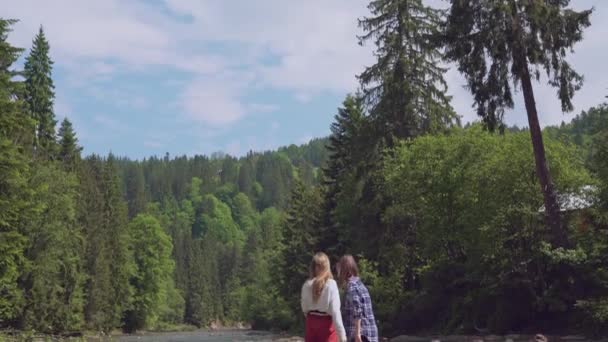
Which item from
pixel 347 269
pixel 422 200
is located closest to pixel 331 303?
pixel 347 269

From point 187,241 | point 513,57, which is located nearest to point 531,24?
point 513,57

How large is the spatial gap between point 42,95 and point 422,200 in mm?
35929

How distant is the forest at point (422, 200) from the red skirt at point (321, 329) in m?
15.8

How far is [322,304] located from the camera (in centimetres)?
976

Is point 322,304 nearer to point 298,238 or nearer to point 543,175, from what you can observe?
point 543,175

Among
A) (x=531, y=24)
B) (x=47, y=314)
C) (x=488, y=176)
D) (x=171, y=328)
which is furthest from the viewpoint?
(x=171, y=328)

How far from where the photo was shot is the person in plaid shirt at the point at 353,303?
10430 millimetres

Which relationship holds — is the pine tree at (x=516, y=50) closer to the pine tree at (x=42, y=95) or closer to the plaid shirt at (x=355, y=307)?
the plaid shirt at (x=355, y=307)

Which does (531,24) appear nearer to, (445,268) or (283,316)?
(445,268)

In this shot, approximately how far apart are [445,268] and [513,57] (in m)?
10.9

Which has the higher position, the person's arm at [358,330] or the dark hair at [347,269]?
the dark hair at [347,269]

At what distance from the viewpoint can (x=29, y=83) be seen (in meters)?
60.3

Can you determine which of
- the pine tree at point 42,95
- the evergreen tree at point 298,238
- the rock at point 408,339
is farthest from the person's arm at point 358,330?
the pine tree at point 42,95

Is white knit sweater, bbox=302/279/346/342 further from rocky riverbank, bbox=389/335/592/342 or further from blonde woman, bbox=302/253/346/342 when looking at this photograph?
rocky riverbank, bbox=389/335/592/342
